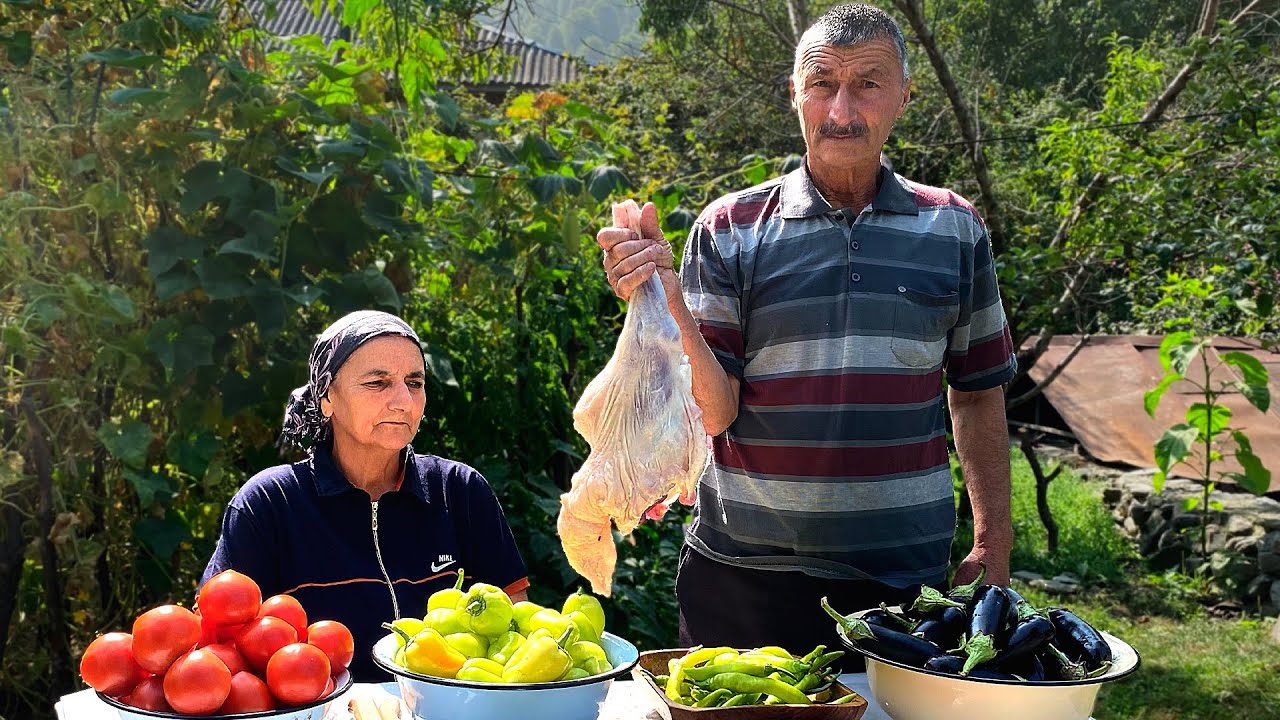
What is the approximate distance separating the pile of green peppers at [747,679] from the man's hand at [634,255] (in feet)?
2.24

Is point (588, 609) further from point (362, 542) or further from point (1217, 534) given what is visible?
point (1217, 534)

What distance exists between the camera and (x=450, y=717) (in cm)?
177

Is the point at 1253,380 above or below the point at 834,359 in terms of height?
below

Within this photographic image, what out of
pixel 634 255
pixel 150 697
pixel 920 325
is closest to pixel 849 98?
pixel 920 325

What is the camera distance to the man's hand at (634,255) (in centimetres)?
218

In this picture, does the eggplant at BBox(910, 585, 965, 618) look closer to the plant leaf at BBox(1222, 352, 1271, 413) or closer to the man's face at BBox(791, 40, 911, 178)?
the man's face at BBox(791, 40, 911, 178)

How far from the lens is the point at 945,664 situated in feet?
6.32

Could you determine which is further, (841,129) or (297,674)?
(841,129)

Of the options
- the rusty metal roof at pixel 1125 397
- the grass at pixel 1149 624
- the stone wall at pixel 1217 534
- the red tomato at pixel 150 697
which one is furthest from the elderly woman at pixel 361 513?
the rusty metal roof at pixel 1125 397

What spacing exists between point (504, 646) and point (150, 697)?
0.53 meters

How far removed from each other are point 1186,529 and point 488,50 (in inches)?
221

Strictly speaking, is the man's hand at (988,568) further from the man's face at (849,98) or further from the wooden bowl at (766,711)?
the man's face at (849,98)

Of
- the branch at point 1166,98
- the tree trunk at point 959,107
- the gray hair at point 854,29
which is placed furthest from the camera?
the branch at point 1166,98

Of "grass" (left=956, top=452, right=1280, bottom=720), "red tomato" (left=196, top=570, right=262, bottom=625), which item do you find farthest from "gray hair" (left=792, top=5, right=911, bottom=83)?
"grass" (left=956, top=452, right=1280, bottom=720)
